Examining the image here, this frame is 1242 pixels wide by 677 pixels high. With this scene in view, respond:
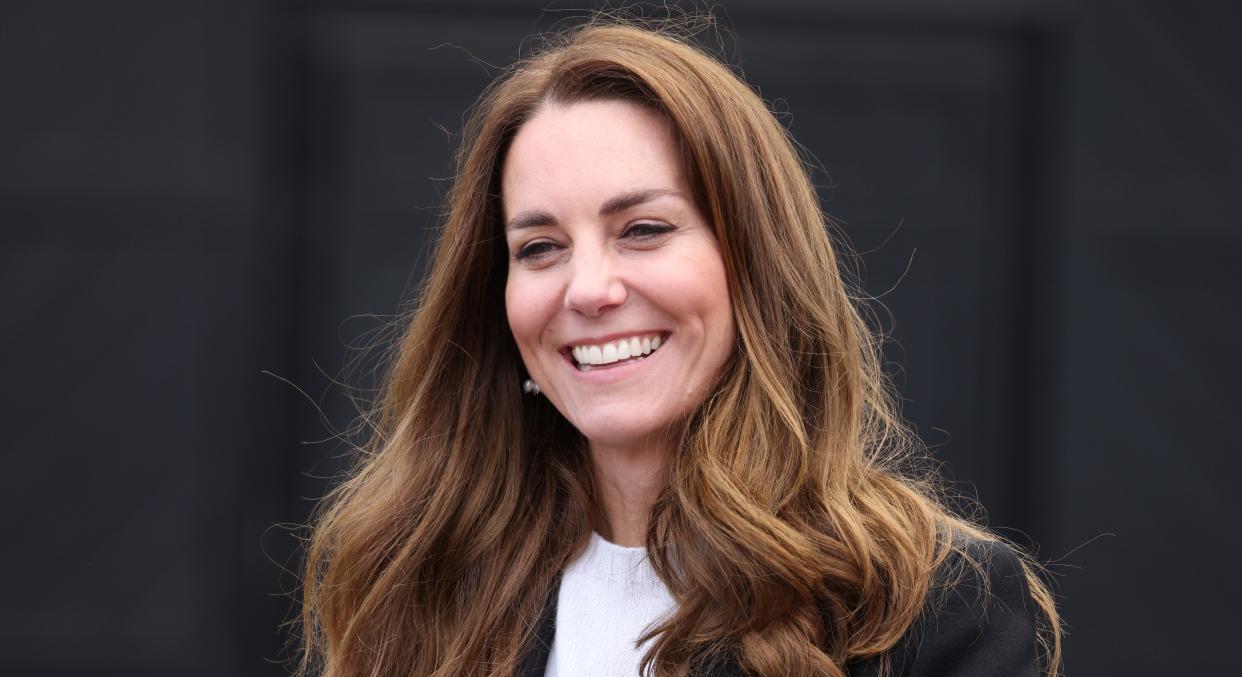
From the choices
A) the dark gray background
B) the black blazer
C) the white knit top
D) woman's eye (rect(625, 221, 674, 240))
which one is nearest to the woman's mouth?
woman's eye (rect(625, 221, 674, 240))

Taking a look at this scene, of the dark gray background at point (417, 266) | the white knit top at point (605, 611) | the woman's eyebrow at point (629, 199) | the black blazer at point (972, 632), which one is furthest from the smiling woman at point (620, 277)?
the dark gray background at point (417, 266)

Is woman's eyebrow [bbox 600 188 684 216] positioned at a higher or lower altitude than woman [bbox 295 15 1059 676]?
higher

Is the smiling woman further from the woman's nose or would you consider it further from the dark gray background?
the dark gray background

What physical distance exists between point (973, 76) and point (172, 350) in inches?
120

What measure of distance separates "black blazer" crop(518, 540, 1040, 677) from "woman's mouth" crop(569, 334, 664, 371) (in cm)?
54

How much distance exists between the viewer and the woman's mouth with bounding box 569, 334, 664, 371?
7.01 feet

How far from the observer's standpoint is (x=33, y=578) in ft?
14.7

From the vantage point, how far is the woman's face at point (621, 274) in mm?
2104

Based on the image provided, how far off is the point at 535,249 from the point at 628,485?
450 millimetres

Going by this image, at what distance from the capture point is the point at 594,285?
2092mm

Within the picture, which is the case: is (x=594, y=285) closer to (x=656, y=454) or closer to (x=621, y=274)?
(x=621, y=274)

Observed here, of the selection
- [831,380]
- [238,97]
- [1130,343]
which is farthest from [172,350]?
[1130,343]

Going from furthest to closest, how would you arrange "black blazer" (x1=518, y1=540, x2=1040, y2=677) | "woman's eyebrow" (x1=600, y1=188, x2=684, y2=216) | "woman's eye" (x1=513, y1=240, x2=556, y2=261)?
"woman's eye" (x1=513, y1=240, x2=556, y2=261) < "woman's eyebrow" (x1=600, y1=188, x2=684, y2=216) < "black blazer" (x1=518, y1=540, x2=1040, y2=677)

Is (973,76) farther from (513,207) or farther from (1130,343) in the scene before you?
(513,207)
